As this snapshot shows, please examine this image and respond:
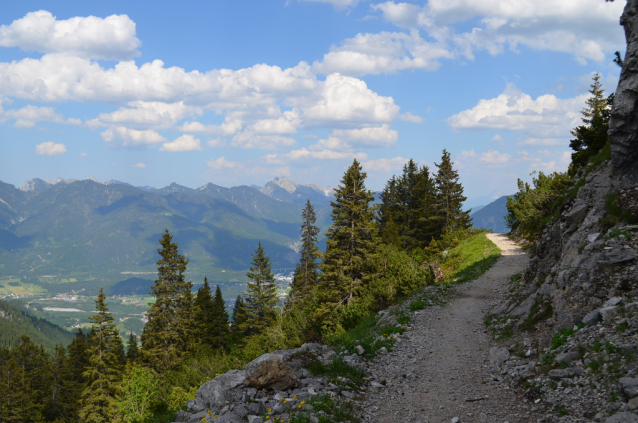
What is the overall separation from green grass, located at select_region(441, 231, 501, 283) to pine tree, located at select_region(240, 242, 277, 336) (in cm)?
2222

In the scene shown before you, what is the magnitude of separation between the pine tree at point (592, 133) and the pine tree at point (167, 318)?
35844mm

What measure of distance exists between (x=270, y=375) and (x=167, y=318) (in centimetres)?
3224

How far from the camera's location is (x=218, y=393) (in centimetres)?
1030

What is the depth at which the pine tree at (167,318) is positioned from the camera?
37.8 m

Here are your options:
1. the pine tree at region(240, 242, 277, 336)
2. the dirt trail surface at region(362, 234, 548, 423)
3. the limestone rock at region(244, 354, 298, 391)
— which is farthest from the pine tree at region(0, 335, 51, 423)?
the dirt trail surface at region(362, 234, 548, 423)

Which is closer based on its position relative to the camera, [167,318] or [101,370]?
[167,318]

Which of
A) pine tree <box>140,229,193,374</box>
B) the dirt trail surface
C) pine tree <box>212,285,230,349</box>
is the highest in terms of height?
the dirt trail surface

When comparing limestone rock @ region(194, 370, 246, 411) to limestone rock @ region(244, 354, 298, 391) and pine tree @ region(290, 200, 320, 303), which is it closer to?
limestone rock @ region(244, 354, 298, 391)

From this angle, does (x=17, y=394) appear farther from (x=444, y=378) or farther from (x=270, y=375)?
(x=444, y=378)

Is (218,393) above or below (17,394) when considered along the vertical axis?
above

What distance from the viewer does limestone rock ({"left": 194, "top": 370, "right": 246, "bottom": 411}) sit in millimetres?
10180

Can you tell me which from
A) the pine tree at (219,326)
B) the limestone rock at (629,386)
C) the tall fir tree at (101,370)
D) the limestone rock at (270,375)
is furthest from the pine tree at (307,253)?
the limestone rock at (629,386)

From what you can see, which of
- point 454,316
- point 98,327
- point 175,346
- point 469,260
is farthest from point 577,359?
point 98,327

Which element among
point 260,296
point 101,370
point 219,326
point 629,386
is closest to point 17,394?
point 101,370
